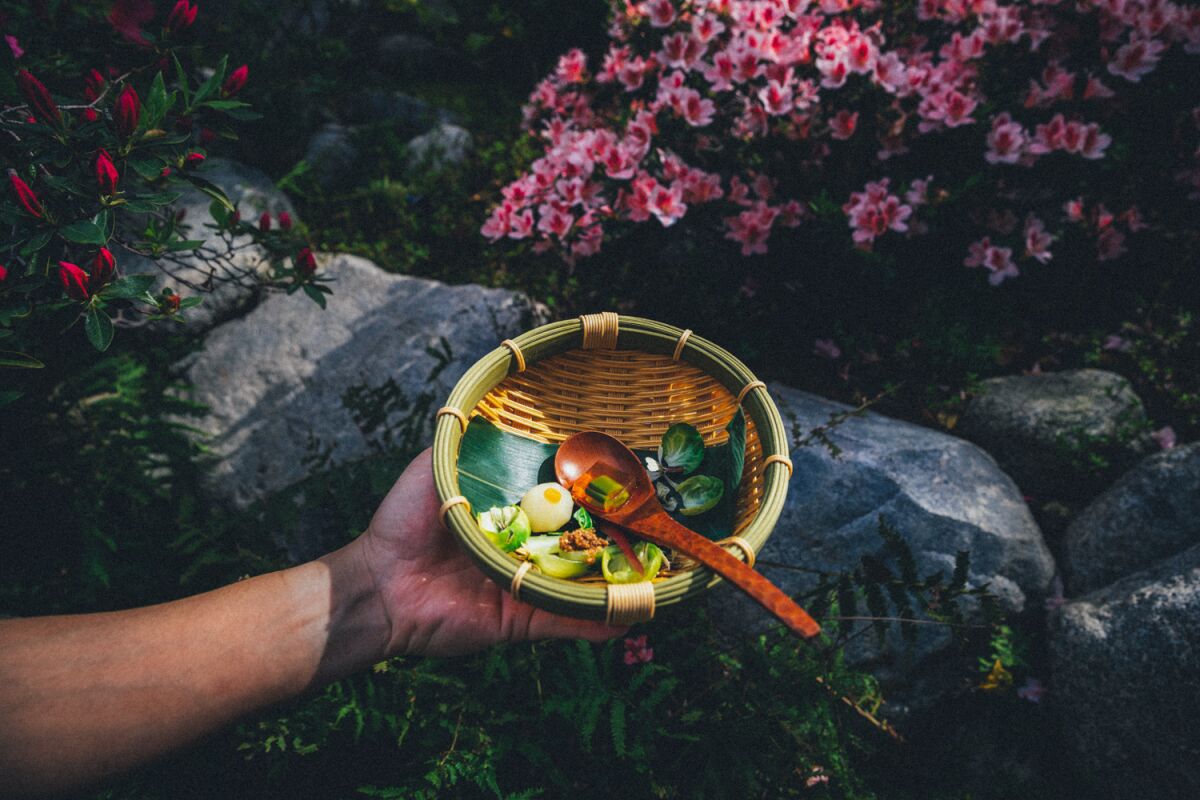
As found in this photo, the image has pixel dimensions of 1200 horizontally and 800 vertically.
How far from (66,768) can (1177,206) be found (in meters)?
5.02

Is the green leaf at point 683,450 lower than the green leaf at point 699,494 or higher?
higher

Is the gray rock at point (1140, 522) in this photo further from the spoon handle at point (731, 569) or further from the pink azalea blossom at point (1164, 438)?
the spoon handle at point (731, 569)

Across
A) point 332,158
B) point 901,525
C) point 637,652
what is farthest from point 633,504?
point 332,158

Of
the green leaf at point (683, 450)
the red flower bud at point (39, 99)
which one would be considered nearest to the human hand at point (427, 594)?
the green leaf at point (683, 450)

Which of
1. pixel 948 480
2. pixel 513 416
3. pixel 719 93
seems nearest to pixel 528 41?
pixel 719 93

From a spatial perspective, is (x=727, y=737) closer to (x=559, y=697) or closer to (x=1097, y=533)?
(x=559, y=697)

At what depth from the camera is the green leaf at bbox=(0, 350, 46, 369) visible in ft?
6.03

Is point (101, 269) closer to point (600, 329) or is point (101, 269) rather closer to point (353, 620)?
point (353, 620)

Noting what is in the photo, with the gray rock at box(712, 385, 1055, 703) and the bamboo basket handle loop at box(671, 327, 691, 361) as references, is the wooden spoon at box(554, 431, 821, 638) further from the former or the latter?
the gray rock at box(712, 385, 1055, 703)

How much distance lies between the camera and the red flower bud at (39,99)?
168 cm

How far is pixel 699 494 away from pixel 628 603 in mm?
600

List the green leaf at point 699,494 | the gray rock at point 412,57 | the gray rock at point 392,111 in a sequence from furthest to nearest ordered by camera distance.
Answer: the gray rock at point 412,57
the gray rock at point 392,111
the green leaf at point 699,494

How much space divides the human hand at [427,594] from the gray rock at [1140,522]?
234 centimetres

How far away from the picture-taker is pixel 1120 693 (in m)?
2.39
